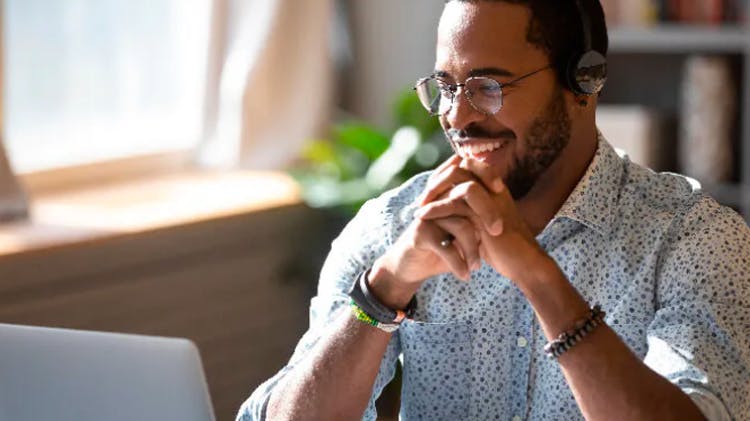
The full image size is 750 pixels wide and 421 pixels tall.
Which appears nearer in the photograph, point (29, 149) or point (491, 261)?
point (491, 261)

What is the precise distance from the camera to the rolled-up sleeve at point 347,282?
171 centimetres

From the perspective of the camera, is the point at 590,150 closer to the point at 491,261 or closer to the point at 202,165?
the point at 491,261

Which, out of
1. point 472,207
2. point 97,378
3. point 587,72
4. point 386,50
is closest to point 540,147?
point 587,72

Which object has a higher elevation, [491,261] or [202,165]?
[491,261]

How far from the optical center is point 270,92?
3.60 meters

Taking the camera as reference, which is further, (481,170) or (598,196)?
(598,196)

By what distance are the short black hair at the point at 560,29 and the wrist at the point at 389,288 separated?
0.34 metres

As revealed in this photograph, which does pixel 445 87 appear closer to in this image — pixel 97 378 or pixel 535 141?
pixel 535 141

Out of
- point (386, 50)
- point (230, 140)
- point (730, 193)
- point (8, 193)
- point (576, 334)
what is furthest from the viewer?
point (386, 50)

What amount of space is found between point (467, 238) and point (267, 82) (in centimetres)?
214

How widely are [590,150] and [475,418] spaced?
388 mm

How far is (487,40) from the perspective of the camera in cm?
165

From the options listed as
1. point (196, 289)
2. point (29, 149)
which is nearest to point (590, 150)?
point (196, 289)

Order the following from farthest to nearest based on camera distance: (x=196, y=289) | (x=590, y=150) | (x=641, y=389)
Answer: (x=196, y=289), (x=590, y=150), (x=641, y=389)
